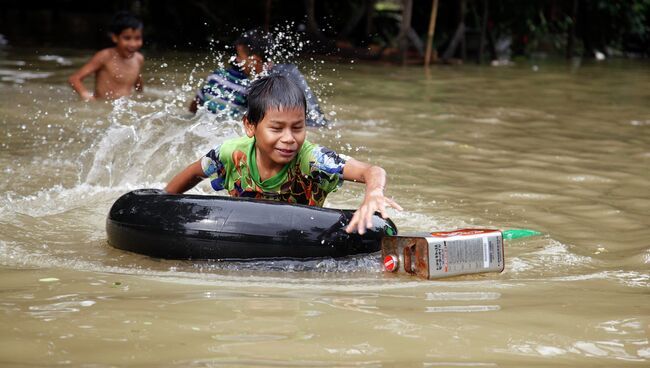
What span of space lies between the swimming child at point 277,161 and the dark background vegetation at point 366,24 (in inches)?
442

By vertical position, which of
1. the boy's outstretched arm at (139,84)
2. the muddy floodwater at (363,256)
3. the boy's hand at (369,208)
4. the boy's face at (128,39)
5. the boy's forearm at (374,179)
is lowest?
the muddy floodwater at (363,256)

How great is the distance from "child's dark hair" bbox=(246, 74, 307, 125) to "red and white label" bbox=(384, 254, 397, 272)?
2.91ft

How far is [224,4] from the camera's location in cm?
1970

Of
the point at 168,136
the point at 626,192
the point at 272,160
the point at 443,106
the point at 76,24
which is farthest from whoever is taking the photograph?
the point at 76,24

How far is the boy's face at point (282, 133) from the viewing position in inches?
179

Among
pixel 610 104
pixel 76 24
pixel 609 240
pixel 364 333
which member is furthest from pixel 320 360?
pixel 76 24

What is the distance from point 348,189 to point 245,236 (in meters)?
2.63

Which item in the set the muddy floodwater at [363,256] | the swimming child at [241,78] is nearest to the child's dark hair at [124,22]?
the muddy floodwater at [363,256]

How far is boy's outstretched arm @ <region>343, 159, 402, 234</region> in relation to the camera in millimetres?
3867

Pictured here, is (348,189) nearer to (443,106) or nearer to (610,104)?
(443,106)

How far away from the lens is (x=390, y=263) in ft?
13.9

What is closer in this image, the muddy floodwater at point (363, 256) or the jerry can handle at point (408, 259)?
the muddy floodwater at point (363, 256)

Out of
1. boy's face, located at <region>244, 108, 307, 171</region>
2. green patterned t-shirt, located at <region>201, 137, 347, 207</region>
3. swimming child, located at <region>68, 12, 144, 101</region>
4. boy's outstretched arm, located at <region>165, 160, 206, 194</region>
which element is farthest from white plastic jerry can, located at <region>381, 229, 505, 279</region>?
swimming child, located at <region>68, 12, 144, 101</region>

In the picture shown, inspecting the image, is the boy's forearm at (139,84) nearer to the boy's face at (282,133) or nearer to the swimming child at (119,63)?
the swimming child at (119,63)
